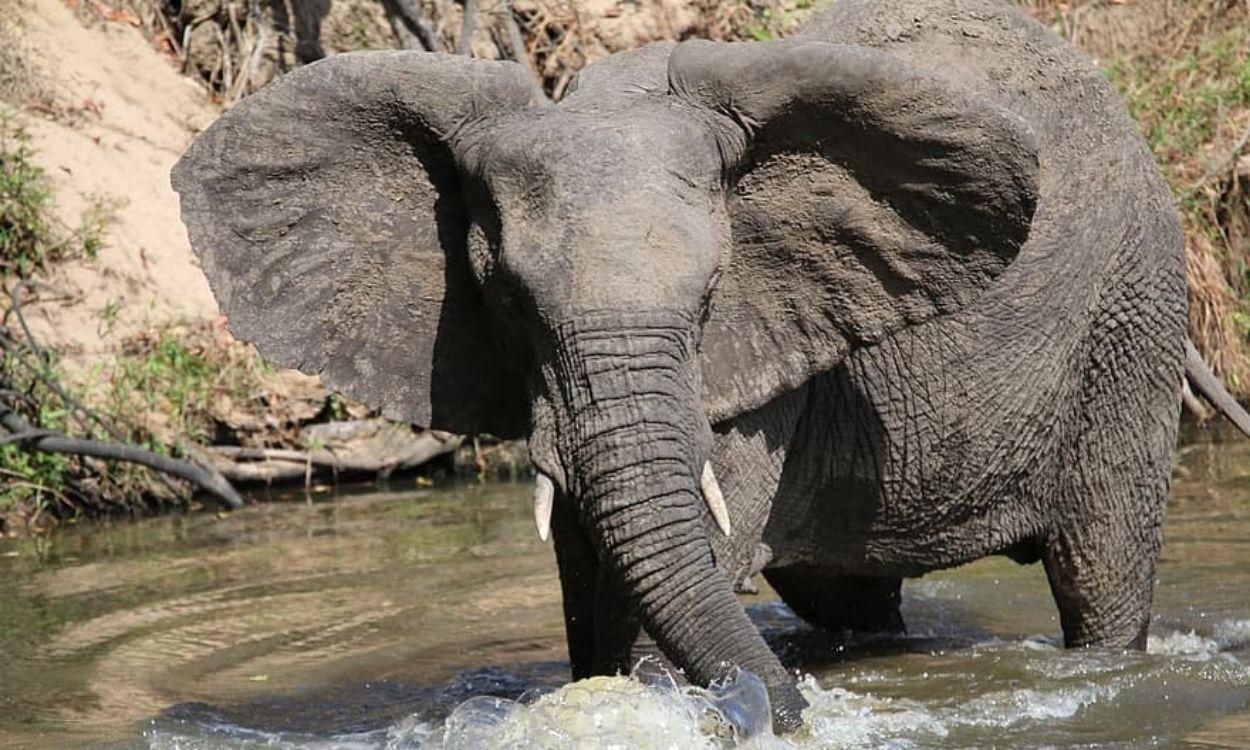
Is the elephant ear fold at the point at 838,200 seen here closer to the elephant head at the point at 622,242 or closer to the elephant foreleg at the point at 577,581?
the elephant head at the point at 622,242

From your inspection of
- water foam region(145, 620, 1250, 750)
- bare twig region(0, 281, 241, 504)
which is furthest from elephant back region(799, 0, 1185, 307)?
bare twig region(0, 281, 241, 504)

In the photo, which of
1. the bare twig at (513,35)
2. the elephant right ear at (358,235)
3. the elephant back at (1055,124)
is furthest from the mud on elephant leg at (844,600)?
the bare twig at (513,35)

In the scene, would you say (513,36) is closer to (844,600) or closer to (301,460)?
(301,460)

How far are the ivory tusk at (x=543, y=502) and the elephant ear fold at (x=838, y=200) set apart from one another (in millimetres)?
605

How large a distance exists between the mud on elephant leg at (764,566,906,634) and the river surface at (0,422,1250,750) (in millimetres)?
89

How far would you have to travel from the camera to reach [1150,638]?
23.0 ft

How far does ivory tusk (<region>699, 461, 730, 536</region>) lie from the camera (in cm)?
468

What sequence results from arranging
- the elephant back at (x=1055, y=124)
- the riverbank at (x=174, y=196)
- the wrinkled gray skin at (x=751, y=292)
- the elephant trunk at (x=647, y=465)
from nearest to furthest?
the elephant trunk at (x=647, y=465)
the wrinkled gray skin at (x=751, y=292)
the elephant back at (x=1055, y=124)
the riverbank at (x=174, y=196)

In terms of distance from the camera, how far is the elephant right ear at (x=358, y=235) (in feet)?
16.8

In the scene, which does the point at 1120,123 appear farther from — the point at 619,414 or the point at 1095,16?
the point at 1095,16

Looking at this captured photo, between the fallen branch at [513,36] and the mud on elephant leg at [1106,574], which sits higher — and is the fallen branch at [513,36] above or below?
above

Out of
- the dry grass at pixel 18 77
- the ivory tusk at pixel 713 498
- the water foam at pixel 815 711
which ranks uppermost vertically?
the dry grass at pixel 18 77

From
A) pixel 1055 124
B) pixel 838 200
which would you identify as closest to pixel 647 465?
pixel 838 200

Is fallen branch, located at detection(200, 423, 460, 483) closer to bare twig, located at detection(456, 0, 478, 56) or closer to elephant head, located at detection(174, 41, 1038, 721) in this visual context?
bare twig, located at detection(456, 0, 478, 56)
